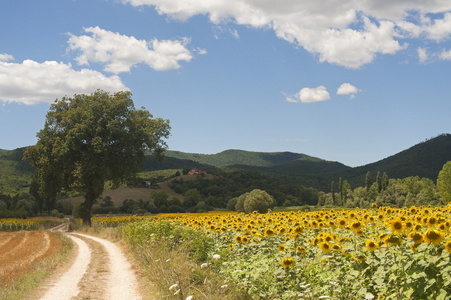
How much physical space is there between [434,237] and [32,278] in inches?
411

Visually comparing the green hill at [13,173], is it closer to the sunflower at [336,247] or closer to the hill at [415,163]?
the sunflower at [336,247]

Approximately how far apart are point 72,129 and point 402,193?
2438 inches

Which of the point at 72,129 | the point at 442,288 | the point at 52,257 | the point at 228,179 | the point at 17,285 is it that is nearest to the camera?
the point at 442,288

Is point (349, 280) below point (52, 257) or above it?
above

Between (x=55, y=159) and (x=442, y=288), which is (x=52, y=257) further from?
(x=55, y=159)

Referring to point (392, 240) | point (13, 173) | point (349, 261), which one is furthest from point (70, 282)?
point (13, 173)

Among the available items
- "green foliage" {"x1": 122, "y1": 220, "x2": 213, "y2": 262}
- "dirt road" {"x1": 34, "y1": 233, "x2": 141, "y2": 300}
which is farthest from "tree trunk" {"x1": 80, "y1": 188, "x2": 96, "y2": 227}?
"dirt road" {"x1": 34, "y1": 233, "x2": 141, "y2": 300}

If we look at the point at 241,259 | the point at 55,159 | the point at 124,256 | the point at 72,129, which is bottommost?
the point at 124,256

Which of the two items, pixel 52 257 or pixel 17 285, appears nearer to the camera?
pixel 17 285

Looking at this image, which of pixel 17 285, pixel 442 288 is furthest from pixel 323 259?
pixel 17 285

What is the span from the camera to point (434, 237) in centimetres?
486

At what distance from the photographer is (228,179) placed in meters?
91.0

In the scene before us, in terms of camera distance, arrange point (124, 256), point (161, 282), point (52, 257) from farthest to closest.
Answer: point (124, 256) < point (52, 257) < point (161, 282)

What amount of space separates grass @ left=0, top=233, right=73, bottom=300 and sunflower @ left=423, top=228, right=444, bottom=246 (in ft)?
28.5
